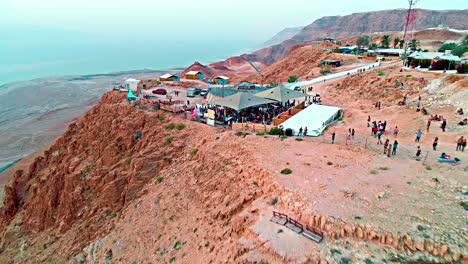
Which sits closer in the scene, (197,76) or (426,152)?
(426,152)

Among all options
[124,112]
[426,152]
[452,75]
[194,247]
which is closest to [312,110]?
[426,152]

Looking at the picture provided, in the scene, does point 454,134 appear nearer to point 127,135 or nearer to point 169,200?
point 169,200

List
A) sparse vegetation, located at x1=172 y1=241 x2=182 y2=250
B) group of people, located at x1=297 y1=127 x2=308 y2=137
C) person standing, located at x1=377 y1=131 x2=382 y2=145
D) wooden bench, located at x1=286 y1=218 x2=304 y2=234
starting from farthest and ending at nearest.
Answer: group of people, located at x1=297 y1=127 x2=308 y2=137
person standing, located at x1=377 y1=131 x2=382 y2=145
sparse vegetation, located at x1=172 y1=241 x2=182 y2=250
wooden bench, located at x1=286 y1=218 x2=304 y2=234

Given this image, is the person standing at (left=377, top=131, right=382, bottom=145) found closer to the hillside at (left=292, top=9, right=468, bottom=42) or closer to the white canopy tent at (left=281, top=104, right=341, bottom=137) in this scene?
the white canopy tent at (left=281, top=104, right=341, bottom=137)

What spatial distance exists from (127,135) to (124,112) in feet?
12.5

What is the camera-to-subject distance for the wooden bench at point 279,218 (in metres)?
11.2

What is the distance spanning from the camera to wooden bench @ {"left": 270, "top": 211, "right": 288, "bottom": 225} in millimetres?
11193

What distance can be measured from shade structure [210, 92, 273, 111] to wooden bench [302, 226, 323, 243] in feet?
43.5

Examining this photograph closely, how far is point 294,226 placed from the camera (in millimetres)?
10883

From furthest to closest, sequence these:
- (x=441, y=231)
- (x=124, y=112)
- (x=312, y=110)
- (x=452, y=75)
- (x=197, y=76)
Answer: (x=197, y=76) → (x=124, y=112) → (x=452, y=75) → (x=312, y=110) → (x=441, y=231)

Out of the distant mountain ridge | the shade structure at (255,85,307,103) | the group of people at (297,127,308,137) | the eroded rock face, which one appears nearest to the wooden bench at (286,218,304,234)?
the group of people at (297,127,308,137)

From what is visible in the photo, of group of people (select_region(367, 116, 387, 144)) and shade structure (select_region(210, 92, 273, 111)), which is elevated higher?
shade structure (select_region(210, 92, 273, 111))

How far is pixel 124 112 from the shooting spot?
89.9ft

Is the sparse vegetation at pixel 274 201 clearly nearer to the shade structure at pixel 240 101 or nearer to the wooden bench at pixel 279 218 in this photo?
the wooden bench at pixel 279 218
